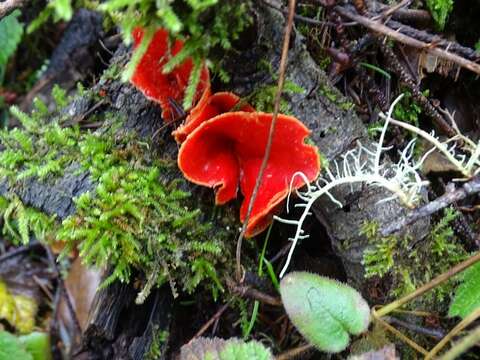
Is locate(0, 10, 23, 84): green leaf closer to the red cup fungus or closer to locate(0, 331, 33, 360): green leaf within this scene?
the red cup fungus

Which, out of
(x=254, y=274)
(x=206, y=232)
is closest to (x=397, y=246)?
(x=254, y=274)

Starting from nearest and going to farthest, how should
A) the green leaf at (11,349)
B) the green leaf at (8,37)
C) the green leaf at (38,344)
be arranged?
the green leaf at (11,349)
the green leaf at (38,344)
the green leaf at (8,37)

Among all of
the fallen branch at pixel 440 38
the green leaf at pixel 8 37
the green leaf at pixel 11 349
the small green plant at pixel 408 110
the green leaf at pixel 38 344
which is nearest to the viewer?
the fallen branch at pixel 440 38

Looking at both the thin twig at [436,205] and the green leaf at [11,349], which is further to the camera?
the green leaf at [11,349]

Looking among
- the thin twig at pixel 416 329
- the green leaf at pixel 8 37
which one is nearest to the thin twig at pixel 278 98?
the thin twig at pixel 416 329

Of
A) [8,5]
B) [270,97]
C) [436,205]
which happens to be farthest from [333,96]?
[8,5]

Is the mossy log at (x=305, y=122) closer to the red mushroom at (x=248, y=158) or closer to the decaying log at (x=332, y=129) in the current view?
the decaying log at (x=332, y=129)

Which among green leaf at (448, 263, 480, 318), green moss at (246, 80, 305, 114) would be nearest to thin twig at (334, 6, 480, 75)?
green moss at (246, 80, 305, 114)
